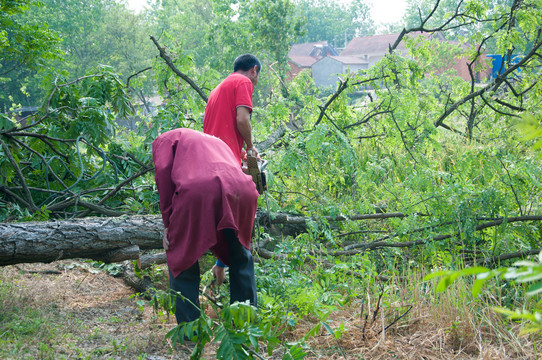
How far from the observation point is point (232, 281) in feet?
9.89

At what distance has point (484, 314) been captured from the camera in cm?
327

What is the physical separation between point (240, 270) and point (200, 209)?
1.59ft

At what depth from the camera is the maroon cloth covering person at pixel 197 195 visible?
2.73 m

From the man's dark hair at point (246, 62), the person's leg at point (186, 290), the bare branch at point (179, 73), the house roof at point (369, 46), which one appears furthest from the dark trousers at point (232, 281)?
the house roof at point (369, 46)

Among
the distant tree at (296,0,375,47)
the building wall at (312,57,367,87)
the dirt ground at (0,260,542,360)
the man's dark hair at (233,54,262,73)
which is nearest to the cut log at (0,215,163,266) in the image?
the dirt ground at (0,260,542,360)

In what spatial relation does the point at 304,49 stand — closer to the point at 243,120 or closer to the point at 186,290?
the point at 243,120

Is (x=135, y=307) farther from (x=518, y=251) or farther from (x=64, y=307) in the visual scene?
(x=518, y=251)

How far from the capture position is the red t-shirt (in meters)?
4.13

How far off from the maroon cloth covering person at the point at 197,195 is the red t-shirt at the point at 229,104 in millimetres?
1235

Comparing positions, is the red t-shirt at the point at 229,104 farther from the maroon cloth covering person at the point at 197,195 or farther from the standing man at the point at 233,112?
the maroon cloth covering person at the point at 197,195

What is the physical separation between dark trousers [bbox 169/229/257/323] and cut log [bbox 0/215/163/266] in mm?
1057

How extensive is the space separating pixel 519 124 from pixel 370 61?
69504 mm

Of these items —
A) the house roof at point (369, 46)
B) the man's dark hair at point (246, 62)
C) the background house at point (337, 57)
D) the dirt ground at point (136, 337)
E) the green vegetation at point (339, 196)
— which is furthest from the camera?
the house roof at point (369, 46)

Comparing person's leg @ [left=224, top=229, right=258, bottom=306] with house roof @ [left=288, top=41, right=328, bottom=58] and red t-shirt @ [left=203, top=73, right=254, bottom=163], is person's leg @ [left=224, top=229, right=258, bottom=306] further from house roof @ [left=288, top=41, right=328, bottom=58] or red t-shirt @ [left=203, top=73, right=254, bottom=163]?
house roof @ [left=288, top=41, right=328, bottom=58]
